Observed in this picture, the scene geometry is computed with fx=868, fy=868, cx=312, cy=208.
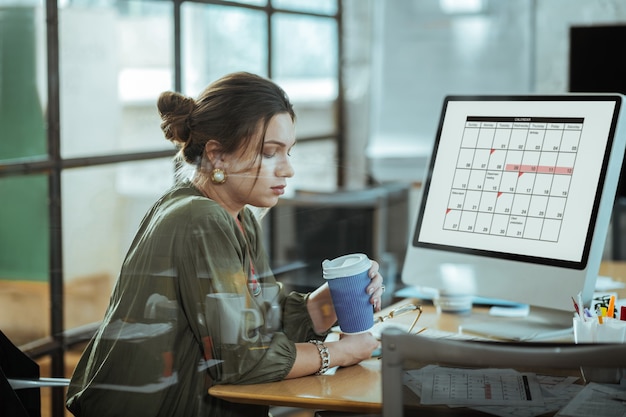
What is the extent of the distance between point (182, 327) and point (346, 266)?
0.96 ft

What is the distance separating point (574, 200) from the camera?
1.59 meters

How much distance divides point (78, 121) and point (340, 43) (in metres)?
2.21

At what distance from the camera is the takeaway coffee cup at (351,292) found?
1424 mm

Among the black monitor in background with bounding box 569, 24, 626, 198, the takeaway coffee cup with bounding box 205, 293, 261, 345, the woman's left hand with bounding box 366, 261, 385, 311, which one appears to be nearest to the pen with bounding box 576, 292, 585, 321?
the woman's left hand with bounding box 366, 261, 385, 311

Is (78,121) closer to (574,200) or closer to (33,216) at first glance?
(33,216)

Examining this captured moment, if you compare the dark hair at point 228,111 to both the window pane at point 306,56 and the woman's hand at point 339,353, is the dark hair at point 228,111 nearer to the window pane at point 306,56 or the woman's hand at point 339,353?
the woman's hand at point 339,353

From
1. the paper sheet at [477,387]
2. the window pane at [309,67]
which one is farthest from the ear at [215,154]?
the window pane at [309,67]

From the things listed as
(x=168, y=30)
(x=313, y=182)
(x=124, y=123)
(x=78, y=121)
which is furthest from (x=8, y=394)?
(x=313, y=182)

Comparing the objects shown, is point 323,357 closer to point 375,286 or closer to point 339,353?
point 339,353

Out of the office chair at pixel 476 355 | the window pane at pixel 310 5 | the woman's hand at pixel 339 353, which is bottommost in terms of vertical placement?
the woman's hand at pixel 339 353

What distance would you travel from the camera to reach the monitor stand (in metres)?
1.62

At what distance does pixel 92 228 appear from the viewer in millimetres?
2553

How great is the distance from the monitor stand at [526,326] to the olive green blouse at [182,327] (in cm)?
37

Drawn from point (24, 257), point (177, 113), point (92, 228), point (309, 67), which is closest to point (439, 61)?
point (309, 67)
